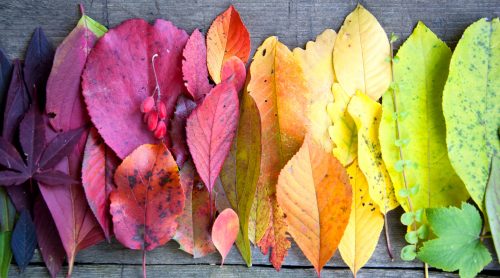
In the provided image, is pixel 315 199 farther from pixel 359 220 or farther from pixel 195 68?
pixel 195 68

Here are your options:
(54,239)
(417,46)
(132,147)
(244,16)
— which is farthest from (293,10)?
(54,239)

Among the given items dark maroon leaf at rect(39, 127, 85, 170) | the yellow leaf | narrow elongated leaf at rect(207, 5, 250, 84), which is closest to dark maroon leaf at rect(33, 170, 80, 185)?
dark maroon leaf at rect(39, 127, 85, 170)

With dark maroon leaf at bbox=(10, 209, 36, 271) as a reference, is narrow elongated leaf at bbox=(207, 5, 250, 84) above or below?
above

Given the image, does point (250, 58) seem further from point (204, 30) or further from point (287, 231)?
point (287, 231)

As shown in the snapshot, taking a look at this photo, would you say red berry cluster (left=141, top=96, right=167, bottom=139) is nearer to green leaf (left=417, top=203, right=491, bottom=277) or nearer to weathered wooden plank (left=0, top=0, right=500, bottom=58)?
weathered wooden plank (left=0, top=0, right=500, bottom=58)

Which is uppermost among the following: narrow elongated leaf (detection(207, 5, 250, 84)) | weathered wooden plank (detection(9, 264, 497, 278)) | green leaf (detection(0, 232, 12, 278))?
narrow elongated leaf (detection(207, 5, 250, 84))

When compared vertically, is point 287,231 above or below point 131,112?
below
